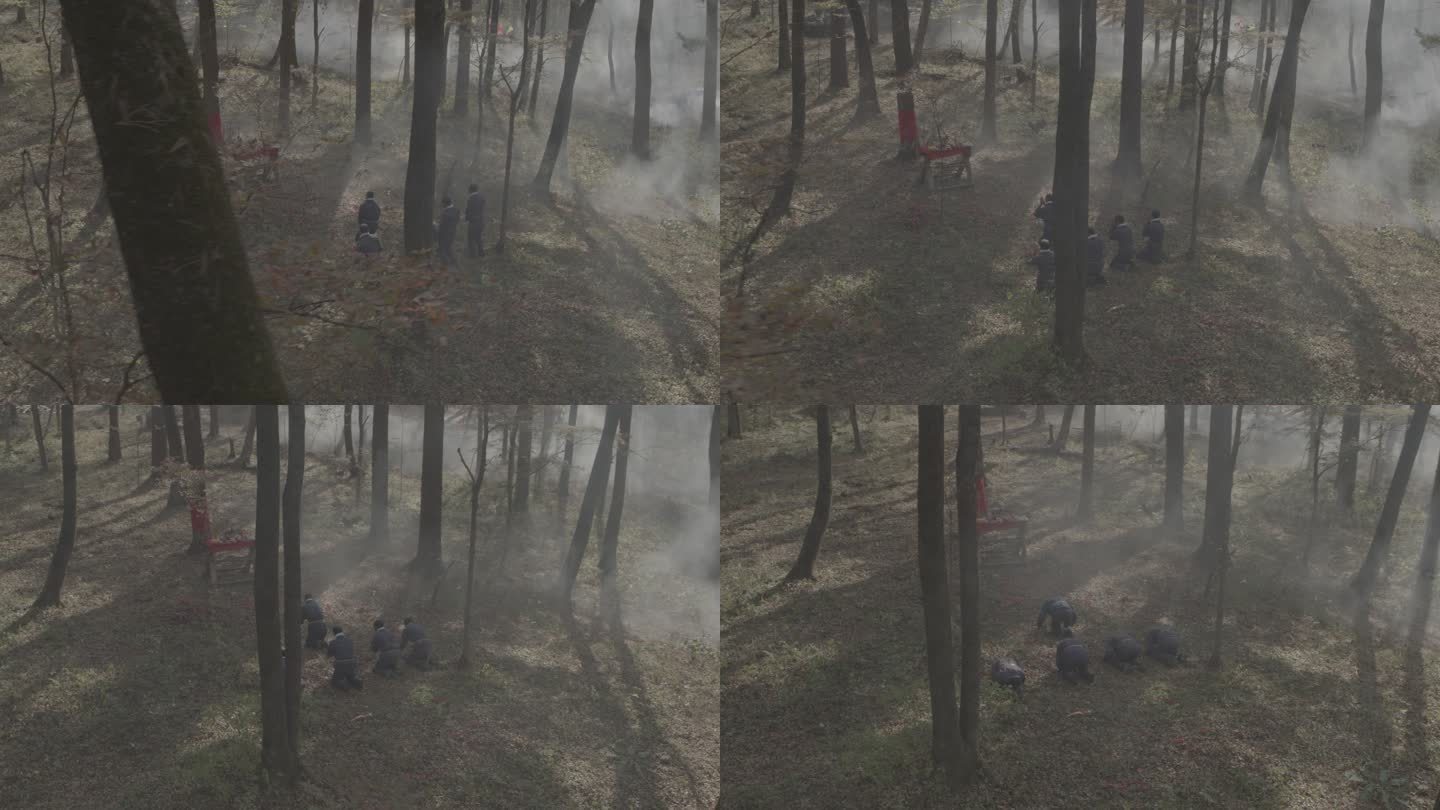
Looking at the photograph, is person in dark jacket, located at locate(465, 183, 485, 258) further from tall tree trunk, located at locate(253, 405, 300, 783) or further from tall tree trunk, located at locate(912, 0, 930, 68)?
tall tree trunk, located at locate(912, 0, 930, 68)

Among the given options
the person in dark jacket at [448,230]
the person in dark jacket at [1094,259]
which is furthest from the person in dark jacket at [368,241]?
the person in dark jacket at [1094,259]

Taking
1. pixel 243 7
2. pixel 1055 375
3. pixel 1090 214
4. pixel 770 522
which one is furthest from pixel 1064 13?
pixel 243 7

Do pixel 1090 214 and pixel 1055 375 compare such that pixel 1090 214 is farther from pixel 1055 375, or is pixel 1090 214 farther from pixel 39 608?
pixel 39 608

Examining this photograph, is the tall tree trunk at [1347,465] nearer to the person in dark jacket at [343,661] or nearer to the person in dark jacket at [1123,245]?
the person in dark jacket at [1123,245]

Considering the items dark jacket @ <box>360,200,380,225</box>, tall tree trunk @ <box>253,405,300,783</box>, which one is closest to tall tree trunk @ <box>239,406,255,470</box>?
tall tree trunk @ <box>253,405,300,783</box>

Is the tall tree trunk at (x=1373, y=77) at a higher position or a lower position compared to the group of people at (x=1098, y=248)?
higher

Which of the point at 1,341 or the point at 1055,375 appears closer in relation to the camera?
the point at 1,341
